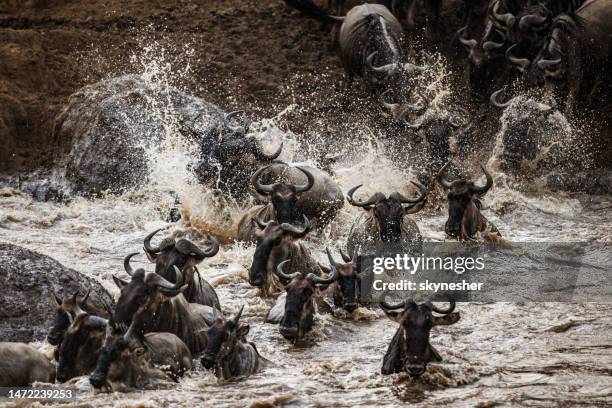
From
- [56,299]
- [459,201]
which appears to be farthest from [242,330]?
[459,201]

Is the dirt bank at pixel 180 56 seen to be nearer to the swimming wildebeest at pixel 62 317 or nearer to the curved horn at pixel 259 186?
the curved horn at pixel 259 186

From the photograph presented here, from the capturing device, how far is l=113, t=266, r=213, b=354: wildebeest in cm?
846

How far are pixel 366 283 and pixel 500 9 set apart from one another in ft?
27.1

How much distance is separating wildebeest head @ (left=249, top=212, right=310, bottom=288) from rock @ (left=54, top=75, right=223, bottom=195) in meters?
4.06

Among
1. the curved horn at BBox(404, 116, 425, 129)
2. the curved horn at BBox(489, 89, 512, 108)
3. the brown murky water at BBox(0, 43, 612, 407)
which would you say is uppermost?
the curved horn at BBox(489, 89, 512, 108)

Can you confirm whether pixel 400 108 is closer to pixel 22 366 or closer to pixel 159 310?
pixel 159 310

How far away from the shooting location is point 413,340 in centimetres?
835

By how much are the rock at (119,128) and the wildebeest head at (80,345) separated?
22.3 ft

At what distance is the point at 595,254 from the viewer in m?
12.5

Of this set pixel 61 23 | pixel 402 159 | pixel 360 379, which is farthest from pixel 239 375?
pixel 61 23

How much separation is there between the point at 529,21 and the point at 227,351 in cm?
1016

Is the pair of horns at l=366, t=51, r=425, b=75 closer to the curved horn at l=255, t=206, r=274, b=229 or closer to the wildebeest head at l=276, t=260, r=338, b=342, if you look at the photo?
the curved horn at l=255, t=206, r=274, b=229

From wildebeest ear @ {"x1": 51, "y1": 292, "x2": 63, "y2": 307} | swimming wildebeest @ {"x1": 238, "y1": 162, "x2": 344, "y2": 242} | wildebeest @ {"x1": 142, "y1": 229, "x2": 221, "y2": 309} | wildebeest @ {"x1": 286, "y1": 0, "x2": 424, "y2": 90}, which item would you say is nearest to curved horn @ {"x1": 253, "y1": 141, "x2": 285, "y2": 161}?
swimming wildebeest @ {"x1": 238, "y1": 162, "x2": 344, "y2": 242}

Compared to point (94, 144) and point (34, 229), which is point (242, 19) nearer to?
point (94, 144)
